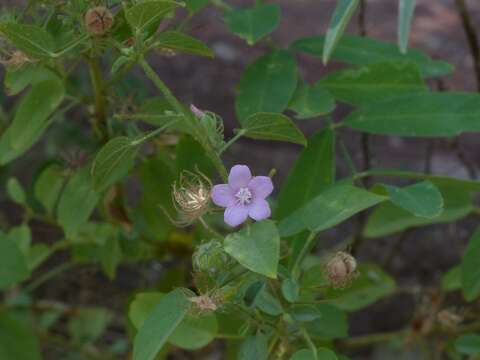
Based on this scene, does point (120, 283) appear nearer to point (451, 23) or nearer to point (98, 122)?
point (98, 122)

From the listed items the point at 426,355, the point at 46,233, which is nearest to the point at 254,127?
the point at 426,355

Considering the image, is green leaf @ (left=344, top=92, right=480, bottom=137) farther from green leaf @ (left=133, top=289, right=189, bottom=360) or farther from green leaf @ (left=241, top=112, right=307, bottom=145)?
green leaf @ (left=133, top=289, right=189, bottom=360)

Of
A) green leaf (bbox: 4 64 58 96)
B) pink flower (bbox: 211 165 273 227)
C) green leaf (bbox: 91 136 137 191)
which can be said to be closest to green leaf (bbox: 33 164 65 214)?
green leaf (bbox: 4 64 58 96)

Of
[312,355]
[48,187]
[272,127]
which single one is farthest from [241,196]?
[48,187]

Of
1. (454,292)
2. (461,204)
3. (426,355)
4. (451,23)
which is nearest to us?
(461,204)

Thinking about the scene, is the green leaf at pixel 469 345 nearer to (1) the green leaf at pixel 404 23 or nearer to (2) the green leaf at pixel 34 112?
(1) the green leaf at pixel 404 23

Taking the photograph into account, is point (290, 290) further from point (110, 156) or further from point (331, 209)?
point (110, 156)
